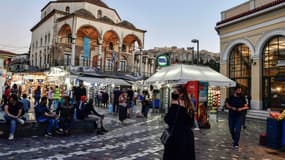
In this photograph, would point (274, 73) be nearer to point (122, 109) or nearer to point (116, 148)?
point (122, 109)

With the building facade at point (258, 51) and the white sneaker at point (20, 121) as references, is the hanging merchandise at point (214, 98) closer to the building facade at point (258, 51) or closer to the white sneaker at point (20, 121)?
the building facade at point (258, 51)

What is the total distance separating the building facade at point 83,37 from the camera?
28.3 metres

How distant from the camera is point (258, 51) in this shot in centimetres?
1677

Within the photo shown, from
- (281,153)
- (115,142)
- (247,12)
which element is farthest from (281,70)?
(115,142)

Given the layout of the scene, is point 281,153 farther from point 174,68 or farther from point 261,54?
point 261,54

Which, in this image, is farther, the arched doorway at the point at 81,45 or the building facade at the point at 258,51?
the arched doorway at the point at 81,45

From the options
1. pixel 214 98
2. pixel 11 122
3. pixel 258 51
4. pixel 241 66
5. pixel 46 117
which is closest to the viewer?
pixel 11 122

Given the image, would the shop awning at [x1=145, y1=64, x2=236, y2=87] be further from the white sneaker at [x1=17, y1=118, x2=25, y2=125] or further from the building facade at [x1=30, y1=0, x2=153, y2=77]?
the building facade at [x1=30, y1=0, x2=153, y2=77]

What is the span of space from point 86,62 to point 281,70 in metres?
21.5

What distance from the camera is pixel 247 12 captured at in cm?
1745

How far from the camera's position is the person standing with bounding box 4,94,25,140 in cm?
764

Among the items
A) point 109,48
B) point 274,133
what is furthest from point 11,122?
point 109,48

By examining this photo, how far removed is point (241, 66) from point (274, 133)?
40.0ft

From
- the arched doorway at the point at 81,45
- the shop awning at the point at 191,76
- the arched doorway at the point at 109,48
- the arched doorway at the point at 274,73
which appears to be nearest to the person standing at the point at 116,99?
the shop awning at the point at 191,76
